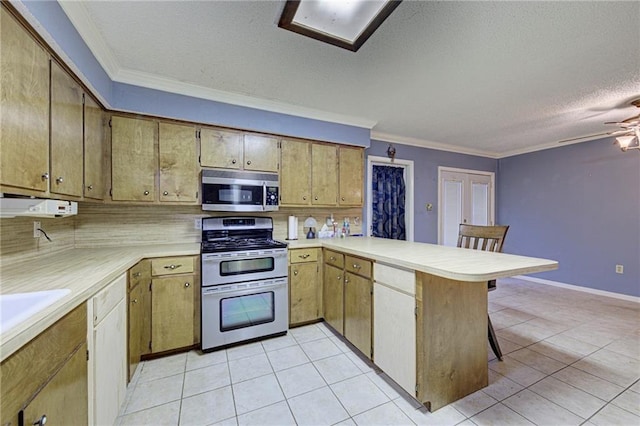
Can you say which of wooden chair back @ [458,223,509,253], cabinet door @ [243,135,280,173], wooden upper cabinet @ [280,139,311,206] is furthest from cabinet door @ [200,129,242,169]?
wooden chair back @ [458,223,509,253]

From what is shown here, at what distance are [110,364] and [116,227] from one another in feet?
5.24

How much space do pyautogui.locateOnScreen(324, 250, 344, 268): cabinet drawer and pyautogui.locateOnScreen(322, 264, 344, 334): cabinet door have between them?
5 cm

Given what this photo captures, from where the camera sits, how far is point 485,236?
2.31m

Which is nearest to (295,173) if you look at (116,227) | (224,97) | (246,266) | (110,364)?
(224,97)

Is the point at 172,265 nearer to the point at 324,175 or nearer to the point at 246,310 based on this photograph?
the point at 246,310

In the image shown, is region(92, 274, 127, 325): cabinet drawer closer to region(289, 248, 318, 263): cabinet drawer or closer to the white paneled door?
region(289, 248, 318, 263): cabinet drawer

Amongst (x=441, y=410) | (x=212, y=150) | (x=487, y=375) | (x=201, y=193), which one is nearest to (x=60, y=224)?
(x=201, y=193)

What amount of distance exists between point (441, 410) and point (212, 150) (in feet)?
9.29

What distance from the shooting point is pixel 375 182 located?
4.10 metres

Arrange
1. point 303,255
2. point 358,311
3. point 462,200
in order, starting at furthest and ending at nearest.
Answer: point 462,200, point 303,255, point 358,311

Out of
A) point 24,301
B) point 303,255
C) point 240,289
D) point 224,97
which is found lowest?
point 240,289

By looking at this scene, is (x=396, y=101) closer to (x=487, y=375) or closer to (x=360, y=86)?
(x=360, y=86)

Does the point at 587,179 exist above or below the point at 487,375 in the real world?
above

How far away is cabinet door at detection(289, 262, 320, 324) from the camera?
275 cm
